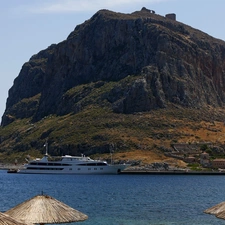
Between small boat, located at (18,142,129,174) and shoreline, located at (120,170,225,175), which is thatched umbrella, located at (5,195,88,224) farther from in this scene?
shoreline, located at (120,170,225,175)

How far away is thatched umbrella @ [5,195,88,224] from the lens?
34.4m

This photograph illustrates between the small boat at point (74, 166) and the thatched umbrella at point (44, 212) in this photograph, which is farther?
the small boat at point (74, 166)

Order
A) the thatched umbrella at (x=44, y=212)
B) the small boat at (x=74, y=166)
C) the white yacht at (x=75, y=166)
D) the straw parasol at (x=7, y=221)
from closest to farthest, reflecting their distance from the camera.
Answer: the straw parasol at (x=7, y=221), the thatched umbrella at (x=44, y=212), the white yacht at (x=75, y=166), the small boat at (x=74, y=166)

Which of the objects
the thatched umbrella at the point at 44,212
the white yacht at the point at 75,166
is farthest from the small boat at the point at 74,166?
the thatched umbrella at the point at 44,212

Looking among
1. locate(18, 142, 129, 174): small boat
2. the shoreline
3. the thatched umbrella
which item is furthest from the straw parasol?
the shoreline

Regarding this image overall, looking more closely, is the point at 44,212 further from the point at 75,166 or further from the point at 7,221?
the point at 75,166

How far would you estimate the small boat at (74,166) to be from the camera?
535ft

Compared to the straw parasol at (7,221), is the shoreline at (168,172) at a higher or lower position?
higher

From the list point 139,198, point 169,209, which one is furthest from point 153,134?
point 169,209

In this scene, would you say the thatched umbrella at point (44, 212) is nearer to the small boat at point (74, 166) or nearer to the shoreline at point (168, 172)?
the small boat at point (74, 166)

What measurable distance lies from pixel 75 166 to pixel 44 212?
426 ft

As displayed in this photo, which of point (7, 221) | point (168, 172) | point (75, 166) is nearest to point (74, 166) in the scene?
point (75, 166)

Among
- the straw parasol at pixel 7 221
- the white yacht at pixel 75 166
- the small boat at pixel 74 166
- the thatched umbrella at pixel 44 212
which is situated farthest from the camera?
the small boat at pixel 74 166

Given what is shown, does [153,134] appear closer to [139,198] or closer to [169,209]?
[139,198]
